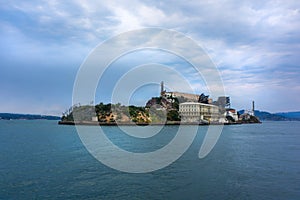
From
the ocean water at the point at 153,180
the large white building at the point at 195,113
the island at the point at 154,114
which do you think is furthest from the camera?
the large white building at the point at 195,113

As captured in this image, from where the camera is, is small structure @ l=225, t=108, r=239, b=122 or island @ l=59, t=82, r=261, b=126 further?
small structure @ l=225, t=108, r=239, b=122

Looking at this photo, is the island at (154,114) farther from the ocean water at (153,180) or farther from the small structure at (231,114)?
the ocean water at (153,180)

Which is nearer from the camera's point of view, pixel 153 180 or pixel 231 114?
pixel 153 180

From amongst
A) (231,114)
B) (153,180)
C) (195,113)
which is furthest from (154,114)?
(153,180)

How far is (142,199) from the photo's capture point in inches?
304

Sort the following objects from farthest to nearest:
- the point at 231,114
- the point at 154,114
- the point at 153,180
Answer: the point at 231,114, the point at 154,114, the point at 153,180

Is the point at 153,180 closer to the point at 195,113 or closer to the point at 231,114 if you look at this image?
the point at 195,113

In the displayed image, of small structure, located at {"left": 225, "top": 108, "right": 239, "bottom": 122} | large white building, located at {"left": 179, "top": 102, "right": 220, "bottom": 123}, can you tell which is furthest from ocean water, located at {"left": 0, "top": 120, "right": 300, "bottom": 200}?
small structure, located at {"left": 225, "top": 108, "right": 239, "bottom": 122}

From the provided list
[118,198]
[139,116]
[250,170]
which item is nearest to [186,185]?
[118,198]

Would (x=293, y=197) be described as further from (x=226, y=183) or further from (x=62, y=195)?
(x=62, y=195)

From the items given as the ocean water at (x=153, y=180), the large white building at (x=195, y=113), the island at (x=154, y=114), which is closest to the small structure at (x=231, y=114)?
the island at (x=154, y=114)

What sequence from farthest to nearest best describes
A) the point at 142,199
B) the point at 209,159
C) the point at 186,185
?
1. the point at 209,159
2. the point at 186,185
3. the point at 142,199

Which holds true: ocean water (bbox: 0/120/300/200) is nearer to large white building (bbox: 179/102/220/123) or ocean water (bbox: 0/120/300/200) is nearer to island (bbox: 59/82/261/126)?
island (bbox: 59/82/261/126)

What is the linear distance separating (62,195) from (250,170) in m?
8.11
